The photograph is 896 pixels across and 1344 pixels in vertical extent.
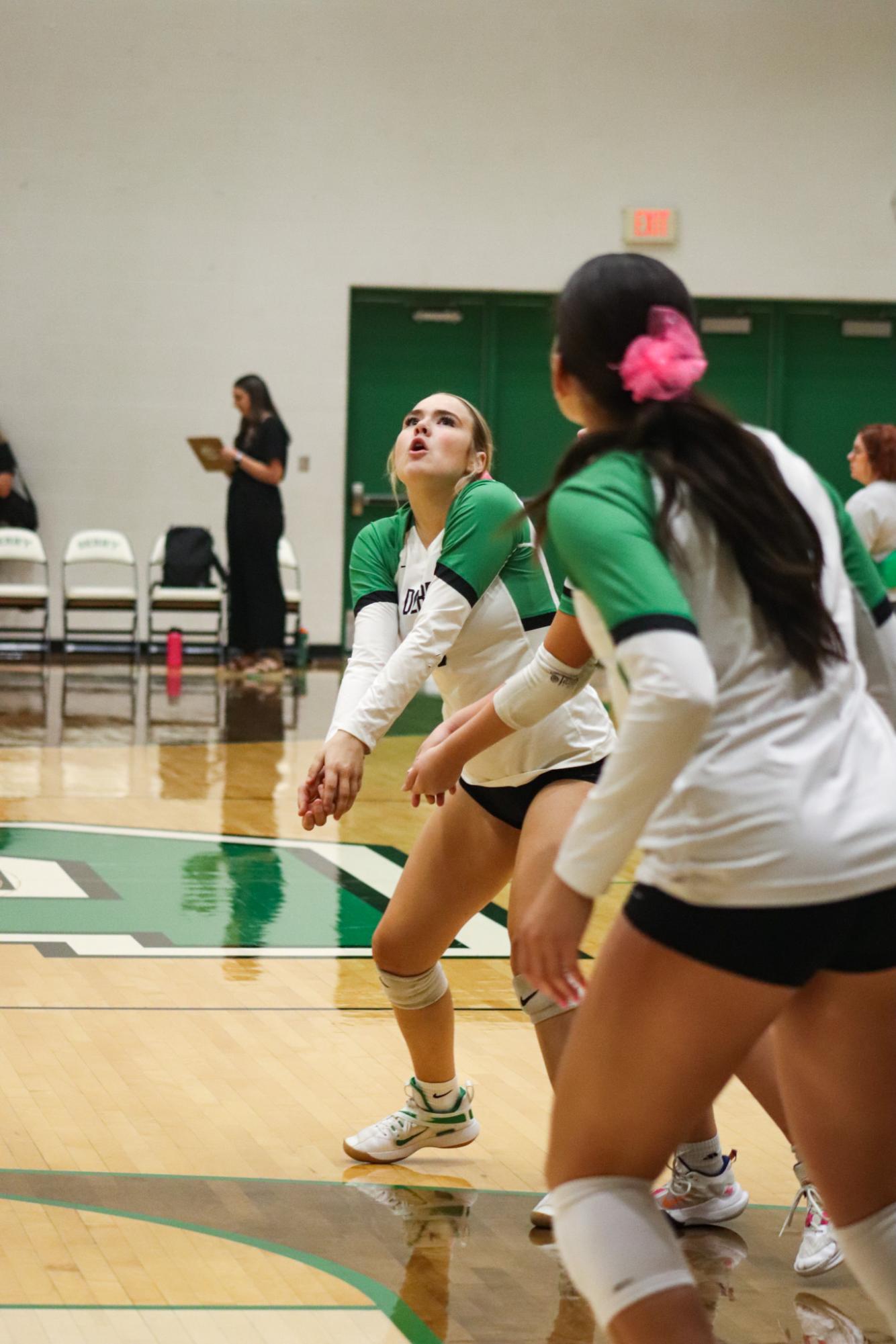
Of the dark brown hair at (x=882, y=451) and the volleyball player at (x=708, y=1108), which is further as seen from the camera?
the dark brown hair at (x=882, y=451)

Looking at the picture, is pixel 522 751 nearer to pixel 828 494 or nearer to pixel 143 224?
pixel 828 494

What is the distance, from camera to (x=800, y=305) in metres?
14.8

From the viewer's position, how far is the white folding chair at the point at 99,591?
13.3m

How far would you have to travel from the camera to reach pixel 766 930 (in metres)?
1.58

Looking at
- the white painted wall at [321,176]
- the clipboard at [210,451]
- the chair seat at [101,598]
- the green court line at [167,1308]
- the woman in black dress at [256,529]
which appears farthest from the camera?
the white painted wall at [321,176]

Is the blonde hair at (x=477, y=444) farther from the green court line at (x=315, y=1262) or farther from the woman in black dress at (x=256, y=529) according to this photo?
the woman in black dress at (x=256, y=529)

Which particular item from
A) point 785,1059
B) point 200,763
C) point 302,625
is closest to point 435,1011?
point 785,1059

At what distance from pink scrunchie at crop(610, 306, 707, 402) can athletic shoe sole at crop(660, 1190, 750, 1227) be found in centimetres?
160

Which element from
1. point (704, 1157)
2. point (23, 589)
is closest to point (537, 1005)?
point (704, 1157)

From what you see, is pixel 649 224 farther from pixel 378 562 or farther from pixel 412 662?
pixel 412 662

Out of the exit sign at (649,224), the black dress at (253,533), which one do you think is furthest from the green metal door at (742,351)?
the black dress at (253,533)

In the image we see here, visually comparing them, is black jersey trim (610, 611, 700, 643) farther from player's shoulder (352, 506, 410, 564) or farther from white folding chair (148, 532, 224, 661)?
white folding chair (148, 532, 224, 661)

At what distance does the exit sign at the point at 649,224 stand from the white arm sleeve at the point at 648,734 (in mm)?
13483

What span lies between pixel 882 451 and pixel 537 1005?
4.83m
